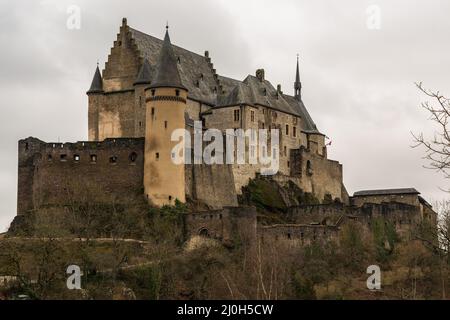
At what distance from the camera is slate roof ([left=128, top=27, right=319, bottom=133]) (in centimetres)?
8025

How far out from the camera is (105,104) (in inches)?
3044

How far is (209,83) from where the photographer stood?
3361 inches

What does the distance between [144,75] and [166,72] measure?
4976 mm

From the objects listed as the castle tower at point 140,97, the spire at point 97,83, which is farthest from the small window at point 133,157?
the spire at point 97,83

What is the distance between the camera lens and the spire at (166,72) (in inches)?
2761

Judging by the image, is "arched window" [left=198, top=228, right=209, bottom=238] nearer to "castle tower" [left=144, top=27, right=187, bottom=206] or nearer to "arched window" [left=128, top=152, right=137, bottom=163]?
"castle tower" [left=144, top=27, right=187, bottom=206]

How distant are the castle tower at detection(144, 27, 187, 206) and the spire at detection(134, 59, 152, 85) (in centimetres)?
447

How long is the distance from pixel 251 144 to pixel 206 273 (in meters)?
21.1

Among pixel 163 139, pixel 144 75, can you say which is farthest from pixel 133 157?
pixel 144 75

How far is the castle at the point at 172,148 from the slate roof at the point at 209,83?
0.35 feet

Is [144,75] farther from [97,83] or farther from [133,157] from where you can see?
[133,157]

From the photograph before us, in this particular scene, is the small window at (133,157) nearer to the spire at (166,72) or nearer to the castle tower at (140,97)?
the castle tower at (140,97)
